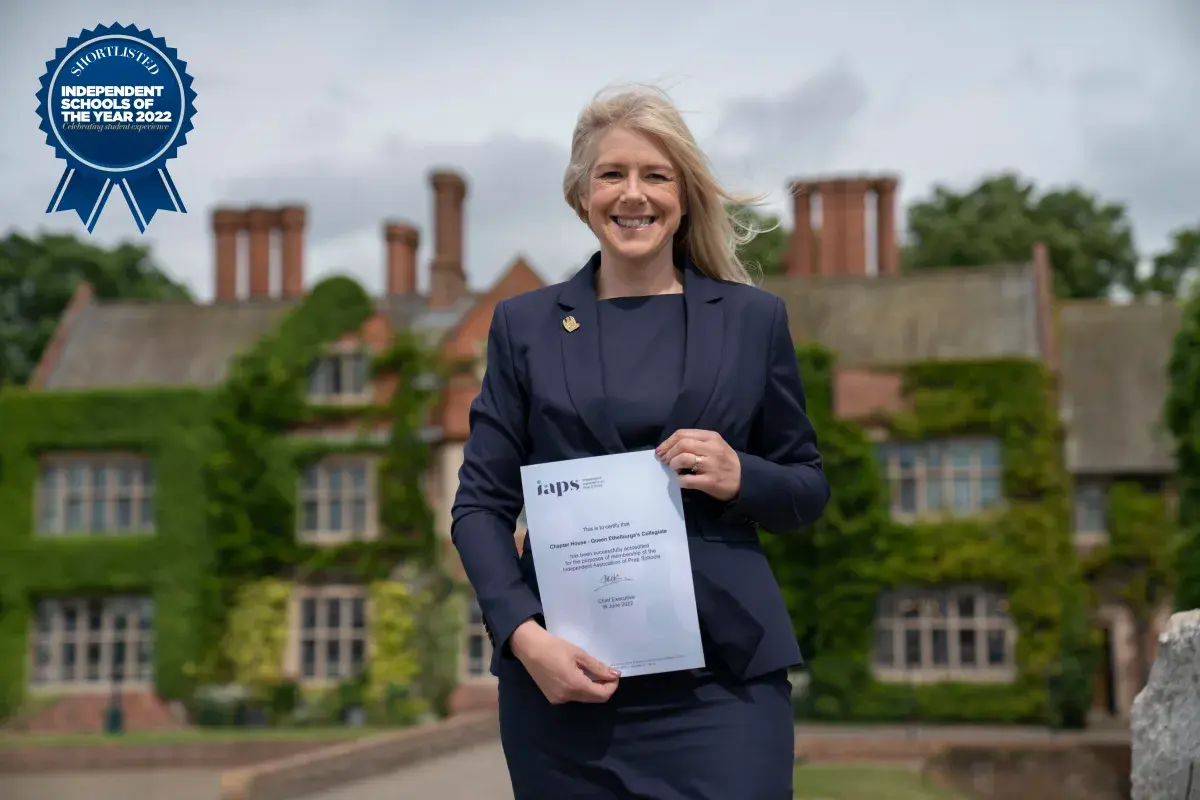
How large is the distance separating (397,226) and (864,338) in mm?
11138

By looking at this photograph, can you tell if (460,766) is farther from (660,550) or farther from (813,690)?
(660,550)

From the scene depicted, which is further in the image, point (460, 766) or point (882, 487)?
point (882, 487)

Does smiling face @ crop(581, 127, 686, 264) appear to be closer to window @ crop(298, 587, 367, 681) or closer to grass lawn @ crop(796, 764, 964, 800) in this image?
grass lawn @ crop(796, 764, 964, 800)

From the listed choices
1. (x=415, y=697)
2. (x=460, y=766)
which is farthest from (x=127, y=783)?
(x=415, y=697)

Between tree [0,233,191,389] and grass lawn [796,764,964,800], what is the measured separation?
29.9 metres

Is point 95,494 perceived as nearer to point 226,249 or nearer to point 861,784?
point 226,249

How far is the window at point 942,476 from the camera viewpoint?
27.2 metres

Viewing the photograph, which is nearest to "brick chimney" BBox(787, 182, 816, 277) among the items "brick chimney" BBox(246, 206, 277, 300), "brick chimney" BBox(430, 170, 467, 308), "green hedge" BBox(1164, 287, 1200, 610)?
"brick chimney" BBox(430, 170, 467, 308)

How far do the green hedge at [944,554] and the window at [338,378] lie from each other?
8.83 metres

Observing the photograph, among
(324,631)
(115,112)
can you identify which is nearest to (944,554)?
(324,631)

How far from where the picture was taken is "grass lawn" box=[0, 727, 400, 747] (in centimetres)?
2325

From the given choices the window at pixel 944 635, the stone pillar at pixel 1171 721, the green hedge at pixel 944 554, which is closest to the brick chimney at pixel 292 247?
the green hedge at pixel 944 554

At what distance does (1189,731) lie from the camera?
17.6 ft

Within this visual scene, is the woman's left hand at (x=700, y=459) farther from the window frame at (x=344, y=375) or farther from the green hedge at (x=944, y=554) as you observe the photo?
the window frame at (x=344, y=375)
